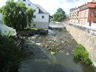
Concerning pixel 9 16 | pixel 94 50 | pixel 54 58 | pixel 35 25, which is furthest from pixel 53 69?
pixel 35 25

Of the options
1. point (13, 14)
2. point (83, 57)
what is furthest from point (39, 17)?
point (83, 57)

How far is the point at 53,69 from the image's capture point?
10.6m

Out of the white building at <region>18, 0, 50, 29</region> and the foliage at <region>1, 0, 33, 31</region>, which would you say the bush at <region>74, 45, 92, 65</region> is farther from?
the white building at <region>18, 0, 50, 29</region>

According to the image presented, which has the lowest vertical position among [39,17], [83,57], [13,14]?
[83,57]

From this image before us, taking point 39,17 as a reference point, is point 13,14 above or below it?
below

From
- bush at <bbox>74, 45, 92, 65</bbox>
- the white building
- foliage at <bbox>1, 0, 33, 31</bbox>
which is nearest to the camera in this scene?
bush at <bbox>74, 45, 92, 65</bbox>

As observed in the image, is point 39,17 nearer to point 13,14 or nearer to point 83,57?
point 13,14

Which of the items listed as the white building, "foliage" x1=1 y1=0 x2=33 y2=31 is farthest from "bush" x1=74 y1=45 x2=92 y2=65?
the white building

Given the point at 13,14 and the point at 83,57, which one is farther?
the point at 13,14

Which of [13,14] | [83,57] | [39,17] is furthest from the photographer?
[39,17]

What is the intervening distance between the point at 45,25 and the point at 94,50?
2524 cm

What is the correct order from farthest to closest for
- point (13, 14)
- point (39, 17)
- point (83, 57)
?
point (39, 17) → point (13, 14) → point (83, 57)

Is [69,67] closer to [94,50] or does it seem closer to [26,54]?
[94,50]

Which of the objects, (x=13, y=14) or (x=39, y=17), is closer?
(x=13, y=14)
